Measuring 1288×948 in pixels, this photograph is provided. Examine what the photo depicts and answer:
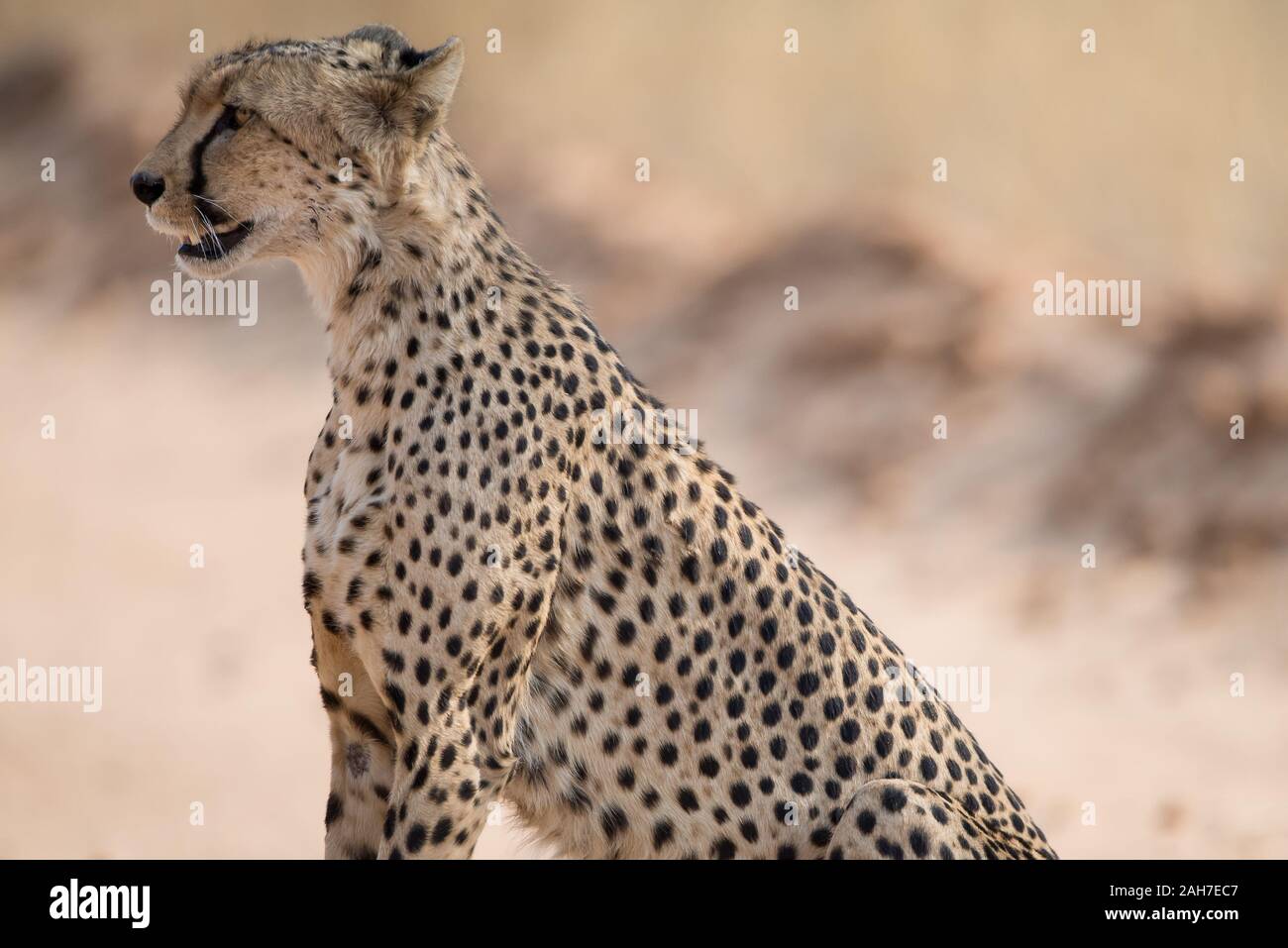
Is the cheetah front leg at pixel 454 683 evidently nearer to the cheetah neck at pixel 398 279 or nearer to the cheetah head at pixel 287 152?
the cheetah neck at pixel 398 279

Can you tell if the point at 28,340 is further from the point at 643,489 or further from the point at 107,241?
the point at 643,489

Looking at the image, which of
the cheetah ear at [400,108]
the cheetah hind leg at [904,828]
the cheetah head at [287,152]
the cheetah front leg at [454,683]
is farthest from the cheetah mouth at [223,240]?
the cheetah hind leg at [904,828]

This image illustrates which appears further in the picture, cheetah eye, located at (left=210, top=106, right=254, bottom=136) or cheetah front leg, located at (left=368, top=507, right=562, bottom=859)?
cheetah eye, located at (left=210, top=106, right=254, bottom=136)

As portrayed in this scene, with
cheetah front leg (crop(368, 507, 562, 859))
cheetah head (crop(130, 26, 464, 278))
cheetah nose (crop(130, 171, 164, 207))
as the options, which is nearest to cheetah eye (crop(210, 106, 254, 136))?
cheetah head (crop(130, 26, 464, 278))

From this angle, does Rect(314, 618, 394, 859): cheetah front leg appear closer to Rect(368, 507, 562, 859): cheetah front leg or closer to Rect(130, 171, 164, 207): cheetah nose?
Rect(368, 507, 562, 859): cheetah front leg

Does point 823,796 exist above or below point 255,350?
below

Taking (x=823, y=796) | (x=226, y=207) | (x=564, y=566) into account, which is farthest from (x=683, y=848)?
(x=226, y=207)

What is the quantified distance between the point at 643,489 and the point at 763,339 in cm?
463

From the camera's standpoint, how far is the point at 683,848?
276 cm

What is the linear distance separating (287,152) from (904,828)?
1548 millimetres

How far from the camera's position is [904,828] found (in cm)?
267

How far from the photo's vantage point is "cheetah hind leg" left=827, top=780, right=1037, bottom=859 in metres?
2.66

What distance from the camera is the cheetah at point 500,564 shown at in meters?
2.67

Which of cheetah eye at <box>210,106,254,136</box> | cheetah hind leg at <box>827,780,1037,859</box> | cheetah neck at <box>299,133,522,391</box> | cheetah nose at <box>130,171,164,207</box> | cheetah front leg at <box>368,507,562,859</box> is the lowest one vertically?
cheetah hind leg at <box>827,780,1037,859</box>
